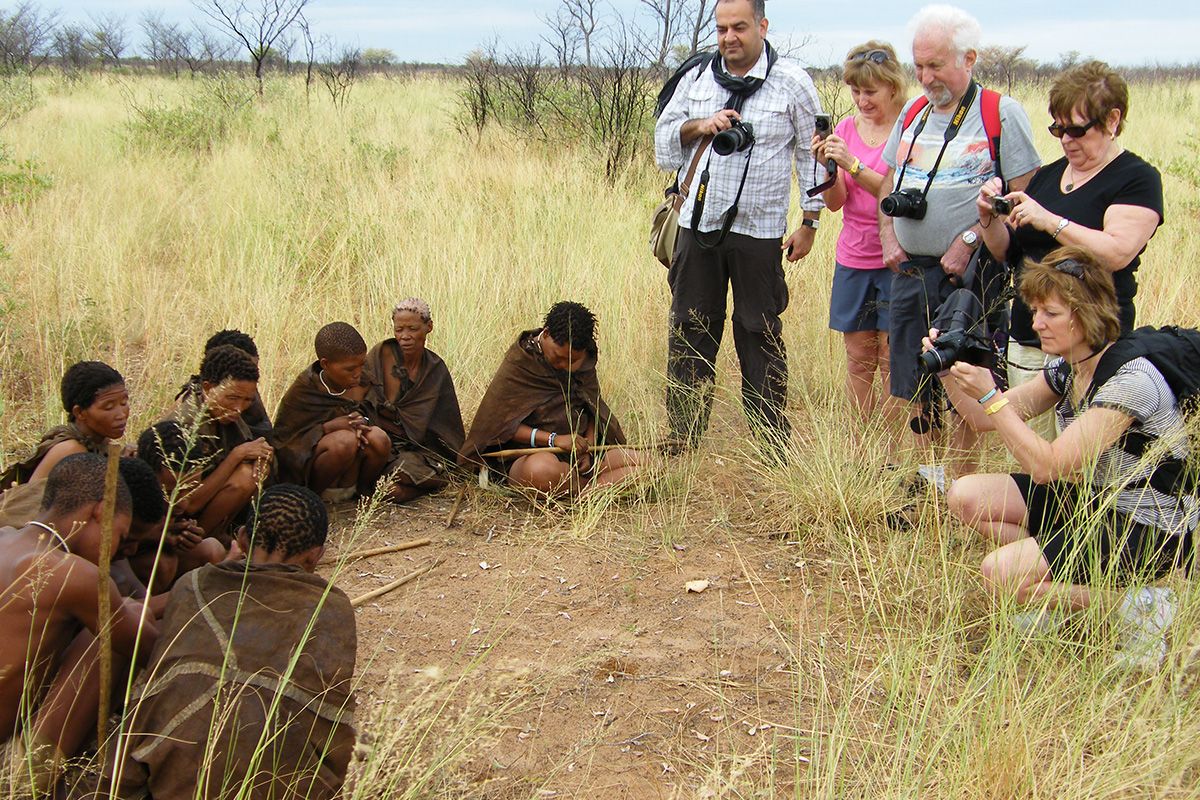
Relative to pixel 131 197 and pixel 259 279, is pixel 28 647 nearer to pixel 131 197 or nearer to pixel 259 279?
pixel 259 279

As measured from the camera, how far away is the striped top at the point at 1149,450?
2773 millimetres

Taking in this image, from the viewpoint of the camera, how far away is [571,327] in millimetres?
4172

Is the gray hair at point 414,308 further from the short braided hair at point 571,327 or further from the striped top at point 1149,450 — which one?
the striped top at point 1149,450

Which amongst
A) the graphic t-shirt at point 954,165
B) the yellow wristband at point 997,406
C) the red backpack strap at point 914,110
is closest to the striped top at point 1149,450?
the yellow wristband at point 997,406

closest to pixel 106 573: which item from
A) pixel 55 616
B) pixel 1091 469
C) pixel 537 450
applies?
pixel 55 616

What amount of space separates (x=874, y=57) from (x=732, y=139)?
795 mm

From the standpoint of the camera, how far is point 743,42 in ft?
14.0

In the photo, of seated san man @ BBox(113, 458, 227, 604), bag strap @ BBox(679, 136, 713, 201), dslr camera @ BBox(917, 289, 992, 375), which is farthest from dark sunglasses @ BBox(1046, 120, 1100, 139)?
seated san man @ BBox(113, 458, 227, 604)

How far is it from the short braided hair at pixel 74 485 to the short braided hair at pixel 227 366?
3.66 ft

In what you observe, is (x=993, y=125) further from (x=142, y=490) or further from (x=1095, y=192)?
(x=142, y=490)

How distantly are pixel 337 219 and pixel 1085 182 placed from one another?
5.07 meters

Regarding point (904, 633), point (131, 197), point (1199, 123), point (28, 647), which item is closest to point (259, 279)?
point (131, 197)

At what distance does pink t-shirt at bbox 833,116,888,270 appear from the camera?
4.34 meters

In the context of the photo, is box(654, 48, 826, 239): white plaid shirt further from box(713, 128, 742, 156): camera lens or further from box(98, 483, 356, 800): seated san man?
box(98, 483, 356, 800): seated san man
